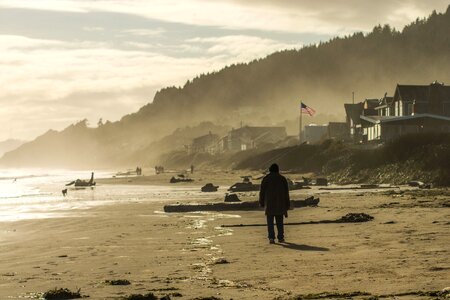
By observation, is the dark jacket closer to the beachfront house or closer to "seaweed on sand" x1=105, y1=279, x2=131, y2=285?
"seaweed on sand" x1=105, y1=279, x2=131, y2=285

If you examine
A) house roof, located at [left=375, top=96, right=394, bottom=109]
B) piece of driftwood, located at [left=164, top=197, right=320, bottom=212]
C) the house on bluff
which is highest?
house roof, located at [left=375, top=96, right=394, bottom=109]

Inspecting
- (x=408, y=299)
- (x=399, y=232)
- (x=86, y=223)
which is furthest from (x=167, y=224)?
(x=408, y=299)

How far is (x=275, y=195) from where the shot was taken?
1745 centimetres

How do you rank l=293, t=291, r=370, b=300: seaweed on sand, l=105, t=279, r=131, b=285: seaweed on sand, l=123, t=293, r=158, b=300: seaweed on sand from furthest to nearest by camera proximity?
l=105, t=279, r=131, b=285: seaweed on sand
l=123, t=293, r=158, b=300: seaweed on sand
l=293, t=291, r=370, b=300: seaweed on sand

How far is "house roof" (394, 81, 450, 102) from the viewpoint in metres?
81.2

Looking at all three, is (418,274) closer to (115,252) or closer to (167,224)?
(115,252)

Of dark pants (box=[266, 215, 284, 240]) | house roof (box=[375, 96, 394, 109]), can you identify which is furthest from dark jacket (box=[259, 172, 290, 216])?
house roof (box=[375, 96, 394, 109])

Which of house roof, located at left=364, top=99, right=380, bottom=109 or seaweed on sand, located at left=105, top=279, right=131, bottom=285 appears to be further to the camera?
house roof, located at left=364, top=99, right=380, bottom=109

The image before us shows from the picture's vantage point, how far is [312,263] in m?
13.0

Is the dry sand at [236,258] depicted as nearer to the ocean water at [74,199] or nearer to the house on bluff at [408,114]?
the ocean water at [74,199]

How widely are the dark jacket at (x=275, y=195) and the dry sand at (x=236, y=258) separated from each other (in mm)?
869

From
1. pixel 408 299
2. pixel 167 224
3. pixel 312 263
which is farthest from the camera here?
pixel 167 224

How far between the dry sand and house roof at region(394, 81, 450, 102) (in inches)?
2323

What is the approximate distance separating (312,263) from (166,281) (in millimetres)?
2840
